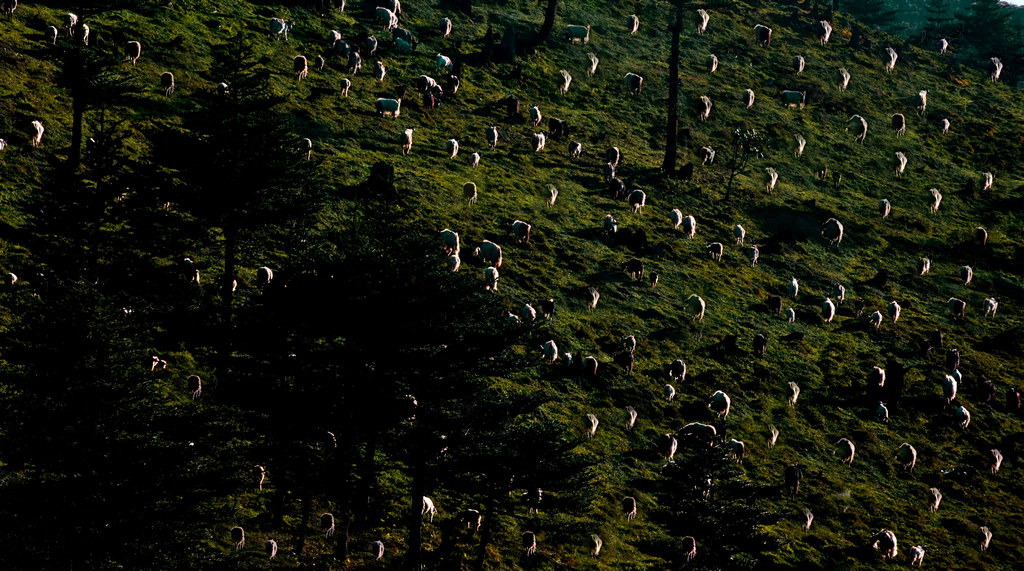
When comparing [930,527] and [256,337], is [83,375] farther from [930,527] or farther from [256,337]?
[930,527]

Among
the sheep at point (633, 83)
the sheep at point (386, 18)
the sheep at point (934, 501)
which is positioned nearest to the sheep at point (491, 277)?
the sheep at point (934, 501)

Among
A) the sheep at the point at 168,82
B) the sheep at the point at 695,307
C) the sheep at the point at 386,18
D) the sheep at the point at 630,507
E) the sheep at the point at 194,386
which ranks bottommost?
the sheep at the point at 630,507

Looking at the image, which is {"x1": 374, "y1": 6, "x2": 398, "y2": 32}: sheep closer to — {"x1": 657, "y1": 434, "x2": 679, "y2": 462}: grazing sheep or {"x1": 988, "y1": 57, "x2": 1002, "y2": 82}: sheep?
{"x1": 657, "y1": 434, "x2": 679, "y2": 462}: grazing sheep

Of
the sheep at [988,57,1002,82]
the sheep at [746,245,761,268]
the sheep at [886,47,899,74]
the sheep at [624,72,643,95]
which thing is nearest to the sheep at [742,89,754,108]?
the sheep at [624,72,643,95]

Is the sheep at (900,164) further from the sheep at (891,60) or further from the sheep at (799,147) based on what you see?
the sheep at (891,60)

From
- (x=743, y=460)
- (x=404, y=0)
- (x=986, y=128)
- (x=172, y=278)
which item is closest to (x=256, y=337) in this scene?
(x=172, y=278)
